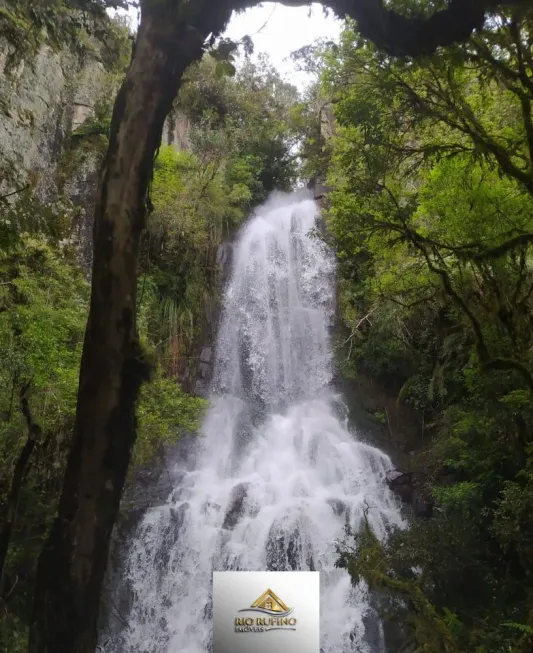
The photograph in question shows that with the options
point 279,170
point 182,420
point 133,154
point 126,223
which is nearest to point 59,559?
point 126,223

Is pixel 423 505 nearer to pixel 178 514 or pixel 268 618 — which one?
pixel 178 514

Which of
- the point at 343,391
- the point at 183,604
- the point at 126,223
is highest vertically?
the point at 343,391

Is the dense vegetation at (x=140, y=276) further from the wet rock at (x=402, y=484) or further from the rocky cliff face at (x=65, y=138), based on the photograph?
the wet rock at (x=402, y=484)

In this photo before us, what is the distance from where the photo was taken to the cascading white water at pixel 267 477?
25.9ft

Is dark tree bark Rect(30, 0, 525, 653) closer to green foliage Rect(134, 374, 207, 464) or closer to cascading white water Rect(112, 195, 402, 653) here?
green foliage Rect(134, 374, 207, 464)

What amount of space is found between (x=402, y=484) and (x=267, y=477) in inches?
90.1

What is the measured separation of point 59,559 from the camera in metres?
2.27

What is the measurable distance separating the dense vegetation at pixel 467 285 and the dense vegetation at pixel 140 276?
7.38 feet

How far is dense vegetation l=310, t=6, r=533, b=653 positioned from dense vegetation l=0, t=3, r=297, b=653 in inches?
88.6

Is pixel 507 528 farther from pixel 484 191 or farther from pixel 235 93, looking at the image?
pixel 235 93

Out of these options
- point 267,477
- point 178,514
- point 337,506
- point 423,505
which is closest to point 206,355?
point 267,477

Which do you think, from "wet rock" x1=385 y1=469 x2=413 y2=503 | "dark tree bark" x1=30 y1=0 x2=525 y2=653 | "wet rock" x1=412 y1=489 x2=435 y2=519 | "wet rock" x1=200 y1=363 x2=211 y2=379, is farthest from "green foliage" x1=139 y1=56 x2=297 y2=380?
"dark tree bark" x1=30 y1=0 x2=525 y2=653

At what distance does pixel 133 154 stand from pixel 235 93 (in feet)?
57.2

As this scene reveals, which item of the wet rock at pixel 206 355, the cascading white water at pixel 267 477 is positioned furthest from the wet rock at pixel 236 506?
the wet rock at pixel 206 355
